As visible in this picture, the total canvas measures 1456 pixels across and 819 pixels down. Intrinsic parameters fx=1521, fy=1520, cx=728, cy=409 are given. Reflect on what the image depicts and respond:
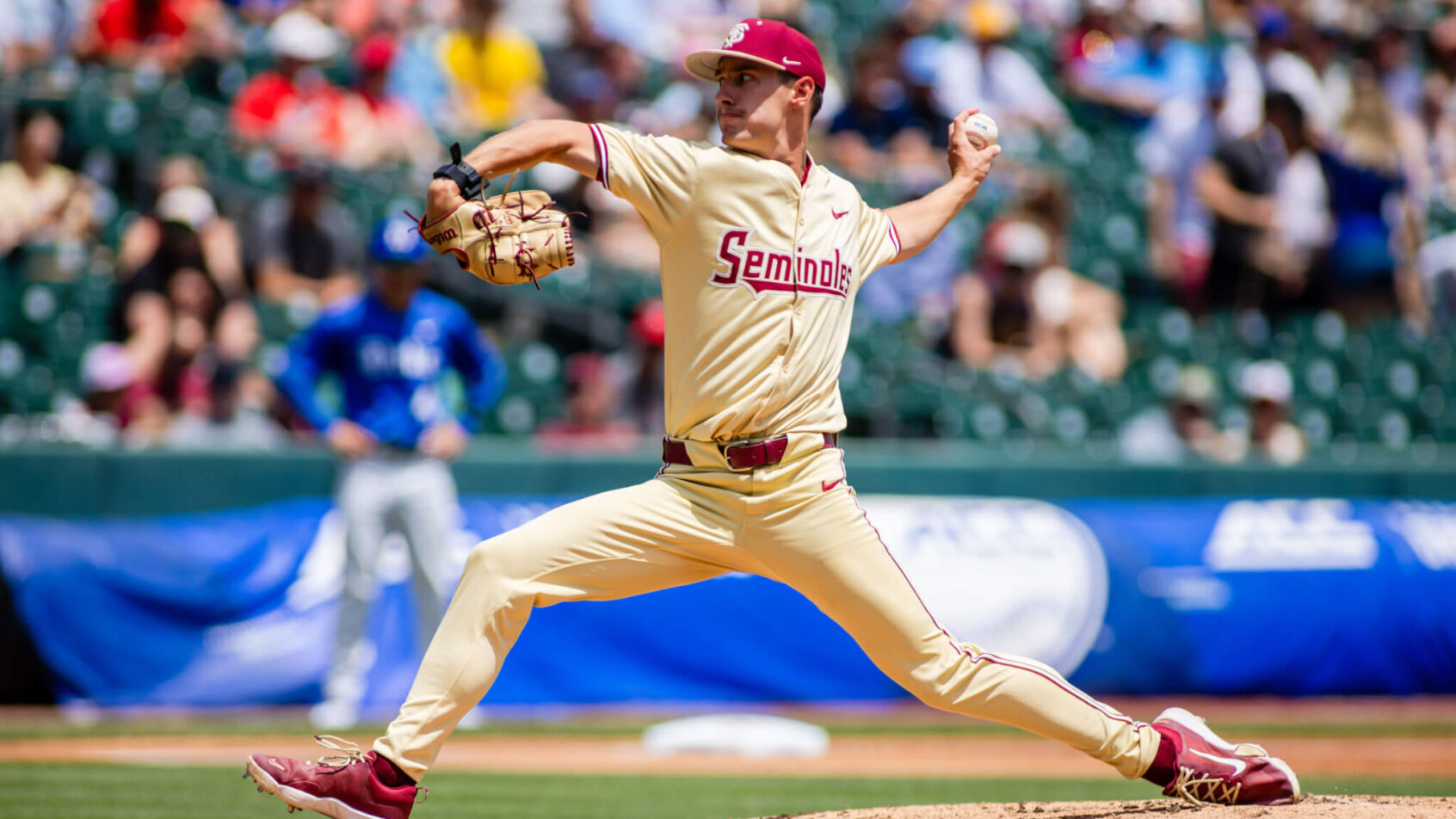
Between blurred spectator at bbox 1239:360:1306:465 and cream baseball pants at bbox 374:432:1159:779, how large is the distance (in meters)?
5.99

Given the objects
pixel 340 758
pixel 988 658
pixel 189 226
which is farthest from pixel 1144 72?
pixel 340 758

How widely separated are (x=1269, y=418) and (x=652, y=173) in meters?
6.71

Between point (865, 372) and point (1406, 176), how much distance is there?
5.43 meters

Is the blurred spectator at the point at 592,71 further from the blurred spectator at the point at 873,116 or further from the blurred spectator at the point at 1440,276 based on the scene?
the blurred spectator at the point at 1440,276

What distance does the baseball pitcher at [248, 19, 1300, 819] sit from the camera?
11.7 feet

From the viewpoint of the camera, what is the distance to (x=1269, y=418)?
932 cm

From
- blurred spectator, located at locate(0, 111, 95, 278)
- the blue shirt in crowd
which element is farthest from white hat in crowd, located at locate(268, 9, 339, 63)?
the blue shirt in crowd

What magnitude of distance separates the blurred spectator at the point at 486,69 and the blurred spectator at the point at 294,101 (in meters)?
0.93

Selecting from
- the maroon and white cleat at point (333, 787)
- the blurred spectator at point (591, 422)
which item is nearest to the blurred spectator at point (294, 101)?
the blurred spectator at point (591, 422)

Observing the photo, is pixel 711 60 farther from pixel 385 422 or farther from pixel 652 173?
pixel 385 422

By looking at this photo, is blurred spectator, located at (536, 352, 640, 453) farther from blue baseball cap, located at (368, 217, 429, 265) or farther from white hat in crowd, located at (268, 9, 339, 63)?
white hat in crowd, located at (268, 9, 339, 63)

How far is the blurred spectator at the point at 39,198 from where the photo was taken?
340 inches

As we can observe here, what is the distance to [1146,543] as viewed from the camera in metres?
8.20

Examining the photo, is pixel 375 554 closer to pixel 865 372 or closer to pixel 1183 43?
pixel 865 372
